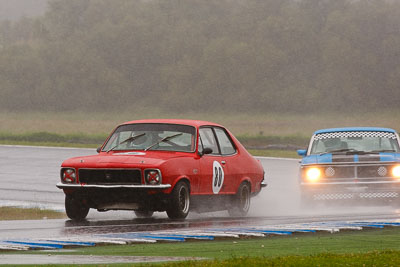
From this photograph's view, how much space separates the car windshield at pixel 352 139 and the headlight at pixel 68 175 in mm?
5003

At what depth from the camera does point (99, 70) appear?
422 feet

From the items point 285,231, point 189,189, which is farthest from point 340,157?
point 285,231

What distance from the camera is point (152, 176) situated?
12.4 m

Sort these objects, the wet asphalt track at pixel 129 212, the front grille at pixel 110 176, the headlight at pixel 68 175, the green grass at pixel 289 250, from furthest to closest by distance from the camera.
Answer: the headlight at pixel 68 175
the front grille at pixel 110 176
the wet asphalt track at pixel 129 212
the green grass at pixel 289 250

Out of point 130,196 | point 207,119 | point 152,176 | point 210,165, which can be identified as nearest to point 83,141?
point 210,165

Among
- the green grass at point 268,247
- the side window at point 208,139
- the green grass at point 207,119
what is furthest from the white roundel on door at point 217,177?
the green grass at point 207,119

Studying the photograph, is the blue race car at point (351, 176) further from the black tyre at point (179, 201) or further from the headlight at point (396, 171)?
the black tyre at point (179, 201)

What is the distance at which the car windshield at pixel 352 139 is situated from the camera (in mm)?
15719

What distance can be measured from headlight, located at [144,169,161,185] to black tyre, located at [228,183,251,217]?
8.10 feet

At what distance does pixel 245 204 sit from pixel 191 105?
10648cm

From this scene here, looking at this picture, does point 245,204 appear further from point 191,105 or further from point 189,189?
point 191,105

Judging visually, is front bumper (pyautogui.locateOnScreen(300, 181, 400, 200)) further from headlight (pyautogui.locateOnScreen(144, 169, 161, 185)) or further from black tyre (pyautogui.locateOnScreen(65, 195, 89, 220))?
black tyre (pyautogui.locateOnScreen(65, 195, 89, 220))

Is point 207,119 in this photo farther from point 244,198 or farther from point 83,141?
point 244,198

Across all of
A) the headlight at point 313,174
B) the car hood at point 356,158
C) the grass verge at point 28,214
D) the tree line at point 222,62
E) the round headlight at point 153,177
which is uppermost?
the tree line at point 222,62
